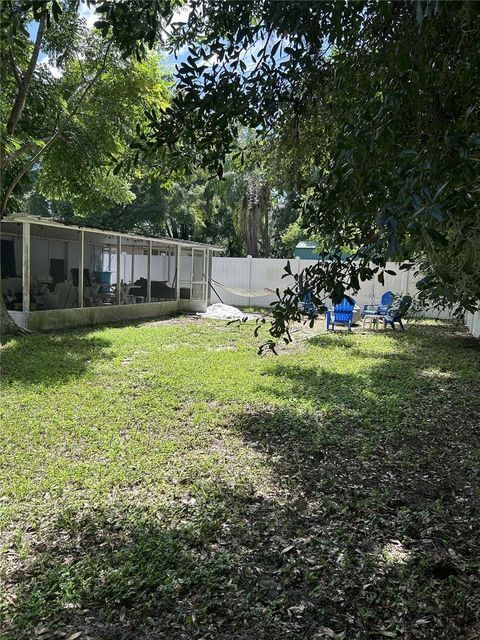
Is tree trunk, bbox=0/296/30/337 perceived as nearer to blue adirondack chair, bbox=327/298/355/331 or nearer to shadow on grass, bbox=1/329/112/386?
shadow on grass, bbox=1/329/112/386

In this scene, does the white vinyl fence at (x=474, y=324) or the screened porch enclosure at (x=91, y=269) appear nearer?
the screened porch enclosure at (x=91, y=269)

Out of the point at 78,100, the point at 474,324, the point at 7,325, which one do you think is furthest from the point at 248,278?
the point at 7,325

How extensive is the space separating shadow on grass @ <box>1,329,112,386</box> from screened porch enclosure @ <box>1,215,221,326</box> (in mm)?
1140

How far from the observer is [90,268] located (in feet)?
41.5

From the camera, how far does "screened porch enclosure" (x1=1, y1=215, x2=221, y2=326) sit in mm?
10156

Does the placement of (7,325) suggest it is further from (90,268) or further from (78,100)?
(90,268)

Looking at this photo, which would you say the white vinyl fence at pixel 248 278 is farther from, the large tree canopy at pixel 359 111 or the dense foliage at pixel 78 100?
the large tree canopy at pixel 359 111

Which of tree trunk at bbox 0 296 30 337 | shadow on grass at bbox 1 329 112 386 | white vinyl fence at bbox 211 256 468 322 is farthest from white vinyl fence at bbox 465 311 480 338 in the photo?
tree trunk at bbox 0 296 30 337

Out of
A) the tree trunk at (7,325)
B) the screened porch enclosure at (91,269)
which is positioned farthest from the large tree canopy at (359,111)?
the screened porch enclosure at (91,269)

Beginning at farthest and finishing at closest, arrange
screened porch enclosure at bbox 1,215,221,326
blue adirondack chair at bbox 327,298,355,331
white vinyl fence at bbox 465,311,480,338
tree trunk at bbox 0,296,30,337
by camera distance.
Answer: blue adirondack chair at bbox 327,298,355,331 < white vinyl fence at bbox 465,311,480,338 < screened porch enclosure at bbox 1,215,221,326 < tree trunk at bbox 0,296,30,337

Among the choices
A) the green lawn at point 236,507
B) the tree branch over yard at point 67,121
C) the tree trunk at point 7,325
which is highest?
the tree branch over yard at point 67,121

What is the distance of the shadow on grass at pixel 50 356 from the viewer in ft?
19.4

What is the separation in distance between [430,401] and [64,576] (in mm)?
4374

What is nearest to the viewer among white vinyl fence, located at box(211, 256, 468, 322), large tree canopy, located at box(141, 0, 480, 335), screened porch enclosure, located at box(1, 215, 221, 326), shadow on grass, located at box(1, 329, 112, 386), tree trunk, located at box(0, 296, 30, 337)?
large tree canopy, located at box(141, 0, 480, 335)
